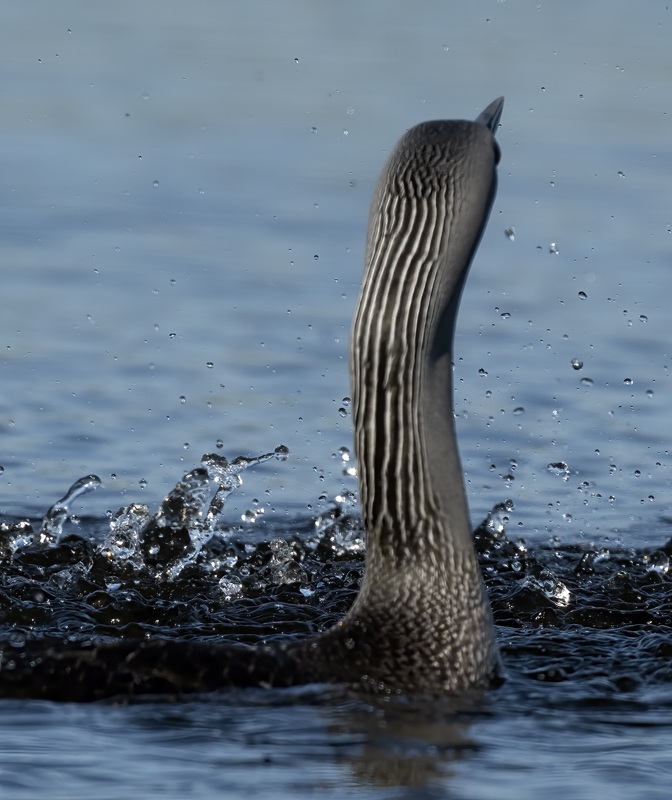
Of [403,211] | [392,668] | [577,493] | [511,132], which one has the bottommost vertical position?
[392,668]

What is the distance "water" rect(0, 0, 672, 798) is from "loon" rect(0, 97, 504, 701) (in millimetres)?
287

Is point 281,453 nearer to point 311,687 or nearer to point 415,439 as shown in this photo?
point 415,439

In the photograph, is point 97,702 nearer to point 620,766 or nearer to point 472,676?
point 472,676

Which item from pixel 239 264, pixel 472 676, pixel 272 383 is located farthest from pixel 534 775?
pixel 239 264

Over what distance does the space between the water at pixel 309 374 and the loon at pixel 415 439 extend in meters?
0.29

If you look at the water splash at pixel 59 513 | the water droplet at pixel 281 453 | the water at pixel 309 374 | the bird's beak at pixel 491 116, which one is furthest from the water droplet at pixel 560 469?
the bird's beak at pixel 491 116

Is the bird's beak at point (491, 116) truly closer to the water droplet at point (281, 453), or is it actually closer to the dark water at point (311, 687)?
the dark water at point (311, 687)

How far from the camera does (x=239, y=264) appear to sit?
46.7 feet

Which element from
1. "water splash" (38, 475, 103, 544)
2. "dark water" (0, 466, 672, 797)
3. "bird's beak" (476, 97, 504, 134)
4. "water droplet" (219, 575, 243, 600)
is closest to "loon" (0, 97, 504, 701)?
"dark water" (0, 466, 672, 797)

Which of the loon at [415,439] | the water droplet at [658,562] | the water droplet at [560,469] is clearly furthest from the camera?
the water droplet at [560,469]

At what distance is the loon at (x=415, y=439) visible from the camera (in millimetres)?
6059

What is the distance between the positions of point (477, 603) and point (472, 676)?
0.35m

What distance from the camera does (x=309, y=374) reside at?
478 inches

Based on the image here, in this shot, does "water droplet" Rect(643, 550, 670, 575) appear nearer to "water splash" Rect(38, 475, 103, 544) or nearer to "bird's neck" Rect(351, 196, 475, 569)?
"bird's neck" Rect(351, 196, 475, 569)
